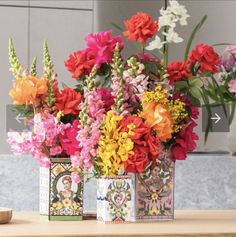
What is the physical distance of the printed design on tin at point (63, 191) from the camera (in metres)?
1.70

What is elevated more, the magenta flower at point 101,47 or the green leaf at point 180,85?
the magenta flower at point 101,47

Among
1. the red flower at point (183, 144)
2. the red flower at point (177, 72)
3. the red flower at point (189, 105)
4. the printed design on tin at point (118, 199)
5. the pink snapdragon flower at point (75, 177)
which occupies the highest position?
the red flower at point (177, 72)

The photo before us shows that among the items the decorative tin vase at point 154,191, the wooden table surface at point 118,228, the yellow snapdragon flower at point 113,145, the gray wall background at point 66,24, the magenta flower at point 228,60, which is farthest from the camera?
the gray wall background at point 66,24

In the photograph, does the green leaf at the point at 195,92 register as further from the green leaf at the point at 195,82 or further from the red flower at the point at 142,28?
the red flower at the point at 142,28

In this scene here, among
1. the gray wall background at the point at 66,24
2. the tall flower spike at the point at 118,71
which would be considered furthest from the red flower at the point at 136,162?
the gray wall background at the point at 66,24

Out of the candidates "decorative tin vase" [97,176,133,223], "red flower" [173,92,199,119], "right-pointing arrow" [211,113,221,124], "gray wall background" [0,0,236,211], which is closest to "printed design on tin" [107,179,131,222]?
"decorative tin vase" [97,176,133,223]

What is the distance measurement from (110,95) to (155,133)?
5.1 inches

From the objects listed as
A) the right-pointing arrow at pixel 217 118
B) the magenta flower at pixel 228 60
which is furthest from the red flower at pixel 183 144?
the right-pointing arrow at pixel 217 118

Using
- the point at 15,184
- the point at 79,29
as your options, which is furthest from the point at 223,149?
the point at 79,29

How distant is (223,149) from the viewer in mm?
2562

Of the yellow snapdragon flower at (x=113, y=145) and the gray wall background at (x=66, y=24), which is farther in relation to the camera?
the gray wall background at (x=66, y=24)

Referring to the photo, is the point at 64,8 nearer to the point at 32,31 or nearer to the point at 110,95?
the point at 32,31

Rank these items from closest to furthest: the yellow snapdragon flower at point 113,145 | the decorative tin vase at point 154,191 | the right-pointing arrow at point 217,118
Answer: the yellow snapdragon flower at point 113,145, the decorative tin vase at point 154,191, the right-pointing arrow at point 217,118

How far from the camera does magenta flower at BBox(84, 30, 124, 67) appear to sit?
66.9 inches
